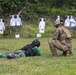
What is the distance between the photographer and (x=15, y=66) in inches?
322

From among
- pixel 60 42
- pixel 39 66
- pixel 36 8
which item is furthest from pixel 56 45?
pixel 36 8

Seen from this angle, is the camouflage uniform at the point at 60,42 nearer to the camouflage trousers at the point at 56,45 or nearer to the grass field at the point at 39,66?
the camouflage trousers at the point at 56,45

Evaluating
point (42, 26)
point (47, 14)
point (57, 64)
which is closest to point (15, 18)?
point (42, 26)

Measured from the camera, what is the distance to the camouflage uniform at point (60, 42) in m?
10.0

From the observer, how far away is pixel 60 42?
1012 cm

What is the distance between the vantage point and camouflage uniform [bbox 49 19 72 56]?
10.0 m

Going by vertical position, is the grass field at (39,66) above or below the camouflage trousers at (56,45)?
below

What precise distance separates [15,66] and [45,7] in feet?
49.0

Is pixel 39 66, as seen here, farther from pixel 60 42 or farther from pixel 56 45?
pixel 60 42

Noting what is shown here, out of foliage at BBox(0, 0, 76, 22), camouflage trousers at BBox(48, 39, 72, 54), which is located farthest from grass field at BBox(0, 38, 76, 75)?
foliage at BBox(0, 0, 76, 22)

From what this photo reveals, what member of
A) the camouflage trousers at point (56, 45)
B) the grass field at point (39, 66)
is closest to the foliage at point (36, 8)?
the camouflage trousers at point (56, 45)

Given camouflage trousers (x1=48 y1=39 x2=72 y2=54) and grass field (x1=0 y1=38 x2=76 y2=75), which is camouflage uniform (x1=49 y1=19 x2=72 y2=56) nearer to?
camouflage trousers (x1=48 y1=39 x2=72 y2=54)

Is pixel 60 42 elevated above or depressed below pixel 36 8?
below

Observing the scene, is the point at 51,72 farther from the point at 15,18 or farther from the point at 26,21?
the point at 26,21
